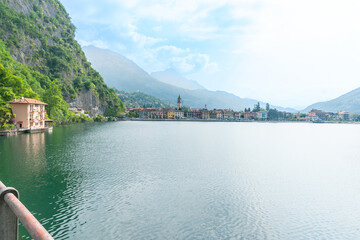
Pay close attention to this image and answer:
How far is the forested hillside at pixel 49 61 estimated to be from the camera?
77131mm

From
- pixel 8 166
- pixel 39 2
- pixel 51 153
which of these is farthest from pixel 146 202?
pixel 39 2

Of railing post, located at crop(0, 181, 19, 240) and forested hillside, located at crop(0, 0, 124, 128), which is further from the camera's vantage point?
forested hillside, located at crop(0, 0, 124, 128)

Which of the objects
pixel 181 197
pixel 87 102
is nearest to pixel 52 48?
pixel 87 102

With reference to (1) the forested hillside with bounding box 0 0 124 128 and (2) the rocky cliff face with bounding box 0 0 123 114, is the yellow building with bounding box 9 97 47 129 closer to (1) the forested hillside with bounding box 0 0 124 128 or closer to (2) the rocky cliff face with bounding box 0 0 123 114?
(1) the forested hillside with bounding box 0 0 124 128

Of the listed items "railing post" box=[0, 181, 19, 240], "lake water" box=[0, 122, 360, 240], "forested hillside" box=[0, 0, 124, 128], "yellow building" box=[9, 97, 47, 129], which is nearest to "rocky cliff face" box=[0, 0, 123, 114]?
"forested hillside" box=[0, 0, 124, 128]

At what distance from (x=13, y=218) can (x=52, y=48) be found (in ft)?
450

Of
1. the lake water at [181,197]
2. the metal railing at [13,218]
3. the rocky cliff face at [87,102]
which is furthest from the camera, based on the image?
the rocky cliff face at [87,102]

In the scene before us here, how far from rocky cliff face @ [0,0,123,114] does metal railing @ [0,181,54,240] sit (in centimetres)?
10981

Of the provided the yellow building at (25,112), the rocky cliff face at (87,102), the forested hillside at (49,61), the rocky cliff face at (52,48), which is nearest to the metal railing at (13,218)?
the yellow building at (25,112)

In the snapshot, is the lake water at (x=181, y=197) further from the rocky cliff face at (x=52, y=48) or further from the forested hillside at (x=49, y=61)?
the rocky cliff face at (x=52, y=48)

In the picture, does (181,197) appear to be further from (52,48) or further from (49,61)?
(52,48)

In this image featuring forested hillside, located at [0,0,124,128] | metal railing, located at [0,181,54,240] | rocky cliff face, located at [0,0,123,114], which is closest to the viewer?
metal railing, located at [0,181,54,240]

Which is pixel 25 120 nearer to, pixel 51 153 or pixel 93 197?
pixel 51 153

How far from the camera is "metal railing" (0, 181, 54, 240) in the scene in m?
2.43
